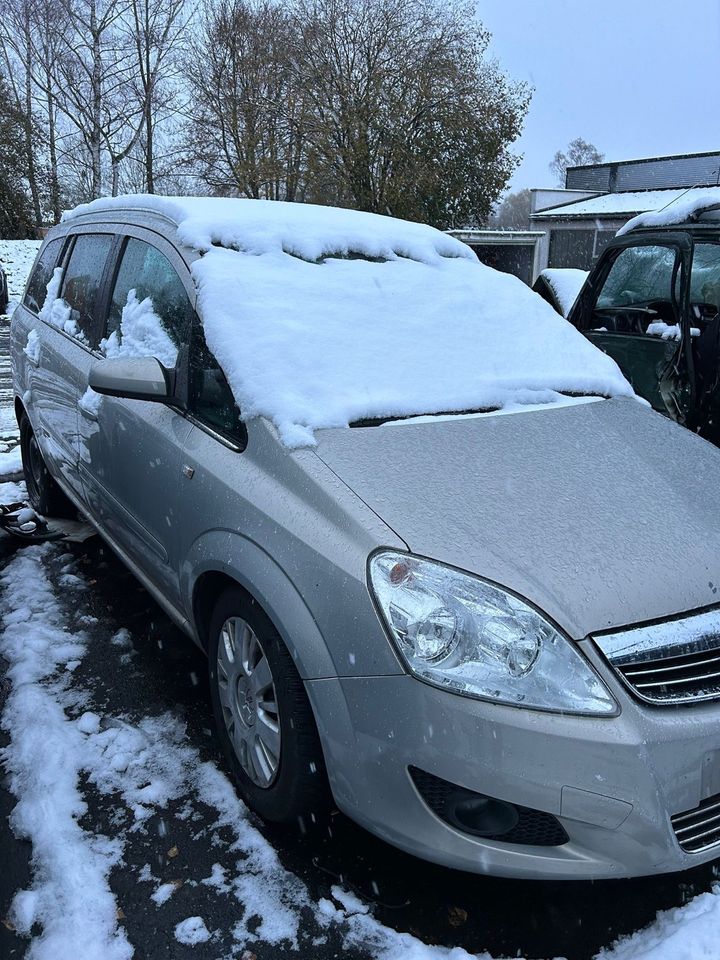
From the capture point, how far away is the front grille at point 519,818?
177 cm

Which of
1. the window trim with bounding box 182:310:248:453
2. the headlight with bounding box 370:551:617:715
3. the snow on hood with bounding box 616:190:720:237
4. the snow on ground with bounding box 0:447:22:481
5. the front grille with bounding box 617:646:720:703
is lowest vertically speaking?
the snow on ground with bounding box 0:447:22:481

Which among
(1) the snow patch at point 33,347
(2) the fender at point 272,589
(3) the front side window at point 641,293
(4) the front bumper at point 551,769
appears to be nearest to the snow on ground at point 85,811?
(4) the front bumper at point 551,769

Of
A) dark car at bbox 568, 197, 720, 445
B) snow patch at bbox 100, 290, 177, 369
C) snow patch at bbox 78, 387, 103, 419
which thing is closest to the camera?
snow patch at bbox 100, 290, 177, 369

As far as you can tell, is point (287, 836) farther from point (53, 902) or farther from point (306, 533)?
point (306, 533)

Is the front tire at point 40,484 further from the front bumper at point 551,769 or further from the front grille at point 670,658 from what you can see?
the front grille at point 670,658

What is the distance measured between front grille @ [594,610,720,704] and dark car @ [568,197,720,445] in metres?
2.39

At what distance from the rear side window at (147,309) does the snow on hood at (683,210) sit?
2889 mm

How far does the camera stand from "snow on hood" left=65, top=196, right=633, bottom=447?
2.44 meters

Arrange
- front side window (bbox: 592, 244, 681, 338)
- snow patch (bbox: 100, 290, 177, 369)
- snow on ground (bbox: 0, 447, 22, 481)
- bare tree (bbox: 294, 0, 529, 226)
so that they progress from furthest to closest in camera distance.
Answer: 1. bare tree (bbox: 294, 0, 529, 226)
2. snow on ground (bbox: 0, 447, 22, 481)
3. front side window (bbox: 592, 244, 681, 338)
4. snow patch (bbox: 100, 290, 177, 369)

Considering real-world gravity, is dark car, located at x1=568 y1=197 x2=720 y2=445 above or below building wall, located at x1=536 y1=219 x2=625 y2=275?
below

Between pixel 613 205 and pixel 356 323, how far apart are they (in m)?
22.9

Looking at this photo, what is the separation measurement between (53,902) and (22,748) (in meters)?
0.71

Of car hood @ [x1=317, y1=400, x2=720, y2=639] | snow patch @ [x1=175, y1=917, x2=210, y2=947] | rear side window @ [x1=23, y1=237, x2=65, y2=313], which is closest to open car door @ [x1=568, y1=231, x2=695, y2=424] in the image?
car hood @ [x1=317, y1=400, x2=720, y2=639]

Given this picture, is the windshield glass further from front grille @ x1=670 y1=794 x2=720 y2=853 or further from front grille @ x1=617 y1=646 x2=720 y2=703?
front grille @ x1=670 y1=794 x2=720 y2=853
